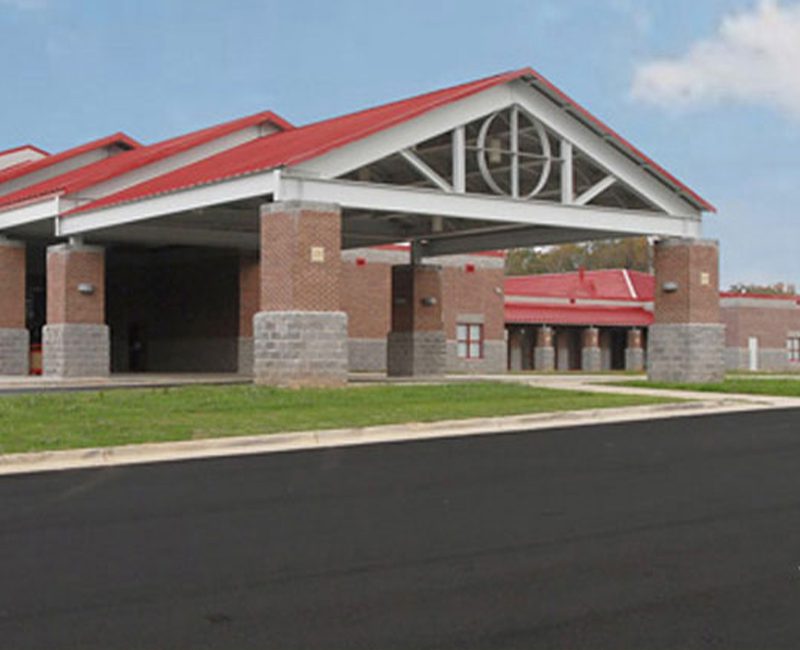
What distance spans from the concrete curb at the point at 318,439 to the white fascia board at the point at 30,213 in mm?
17699

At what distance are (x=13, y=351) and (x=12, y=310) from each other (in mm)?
1220

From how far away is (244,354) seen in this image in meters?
40.6

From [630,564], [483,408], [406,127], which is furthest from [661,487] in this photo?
[406,127]

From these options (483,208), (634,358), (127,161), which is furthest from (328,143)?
(634,358)

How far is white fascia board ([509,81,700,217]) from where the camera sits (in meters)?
28.9

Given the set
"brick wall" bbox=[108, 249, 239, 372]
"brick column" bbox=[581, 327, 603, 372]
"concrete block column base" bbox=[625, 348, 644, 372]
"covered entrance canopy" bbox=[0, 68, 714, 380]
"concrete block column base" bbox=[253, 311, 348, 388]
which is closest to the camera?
"concrete block column base" bbox=[253, 311, 348, 388]

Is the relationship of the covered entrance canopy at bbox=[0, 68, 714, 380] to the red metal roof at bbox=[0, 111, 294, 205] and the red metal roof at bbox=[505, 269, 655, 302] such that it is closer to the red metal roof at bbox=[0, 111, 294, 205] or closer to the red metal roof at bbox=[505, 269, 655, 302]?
the red metal roof at bbox=[0, 111, 294, 205]

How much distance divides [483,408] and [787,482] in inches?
337

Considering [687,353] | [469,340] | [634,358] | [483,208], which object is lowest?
[634,358]

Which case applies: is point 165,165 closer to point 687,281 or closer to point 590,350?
point 687,281

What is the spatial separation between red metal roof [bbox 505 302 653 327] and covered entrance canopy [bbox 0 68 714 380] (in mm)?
18805

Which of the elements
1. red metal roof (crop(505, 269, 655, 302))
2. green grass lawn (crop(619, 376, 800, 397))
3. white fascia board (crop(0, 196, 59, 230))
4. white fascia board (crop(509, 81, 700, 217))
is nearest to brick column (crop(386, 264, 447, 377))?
green grass lawn (crop(619, 376, 800, 397))

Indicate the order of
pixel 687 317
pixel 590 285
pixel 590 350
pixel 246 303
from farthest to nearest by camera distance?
pixel 590 285 → pixel 590 350 → pixel 246 303 → pixel 687 317

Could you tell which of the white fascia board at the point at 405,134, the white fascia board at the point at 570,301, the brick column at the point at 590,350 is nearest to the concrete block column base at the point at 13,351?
the white fascia board at the point at 405,134
